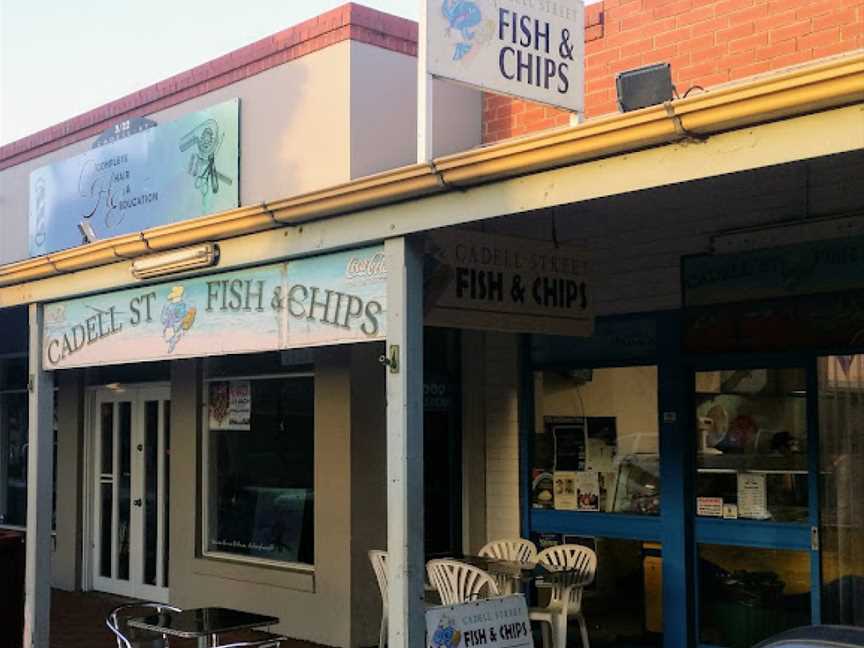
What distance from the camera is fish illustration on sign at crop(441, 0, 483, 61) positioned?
6211mm

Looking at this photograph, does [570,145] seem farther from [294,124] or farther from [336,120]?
[294,124]

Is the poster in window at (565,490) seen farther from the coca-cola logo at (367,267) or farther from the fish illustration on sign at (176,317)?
the coca-cola logo at (367,267)

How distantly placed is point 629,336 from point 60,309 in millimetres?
4242

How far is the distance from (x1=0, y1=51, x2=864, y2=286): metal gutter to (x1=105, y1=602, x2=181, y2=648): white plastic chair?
7.55 feet

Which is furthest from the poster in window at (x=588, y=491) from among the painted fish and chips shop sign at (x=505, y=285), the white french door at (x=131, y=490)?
the white french door at (x=131, y=490)

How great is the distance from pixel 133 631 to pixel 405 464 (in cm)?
394

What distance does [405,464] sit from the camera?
18.6ft

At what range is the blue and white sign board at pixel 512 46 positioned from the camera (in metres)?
6.19

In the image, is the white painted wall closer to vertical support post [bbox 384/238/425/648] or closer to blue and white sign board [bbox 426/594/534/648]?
vertical support post [bbox 384/238/425/648]

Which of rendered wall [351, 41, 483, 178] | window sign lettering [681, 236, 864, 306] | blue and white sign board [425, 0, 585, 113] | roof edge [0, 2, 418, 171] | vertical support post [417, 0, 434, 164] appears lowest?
window sign lettering [681, 236, 864, 306]

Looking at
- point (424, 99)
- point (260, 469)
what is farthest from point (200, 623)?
point (260, 469)

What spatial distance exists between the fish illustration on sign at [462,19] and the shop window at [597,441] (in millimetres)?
3153

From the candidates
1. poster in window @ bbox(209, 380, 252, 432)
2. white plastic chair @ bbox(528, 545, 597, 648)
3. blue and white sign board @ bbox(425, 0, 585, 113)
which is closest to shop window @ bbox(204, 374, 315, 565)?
poster in window @ bbox(209, 380, 252, 432)

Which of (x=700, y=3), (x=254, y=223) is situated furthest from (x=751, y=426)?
(x=254, y=223)
